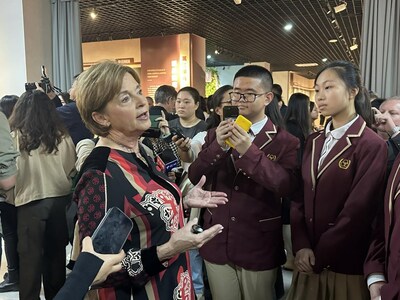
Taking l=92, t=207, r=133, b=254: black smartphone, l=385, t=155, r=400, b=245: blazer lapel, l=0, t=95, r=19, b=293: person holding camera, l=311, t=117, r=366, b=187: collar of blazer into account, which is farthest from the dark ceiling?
l=92, t=207, r=133, b=254: black smartphone

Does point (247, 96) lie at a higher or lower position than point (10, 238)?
higher

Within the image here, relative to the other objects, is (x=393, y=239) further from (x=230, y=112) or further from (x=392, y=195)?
(x=230, y=112)

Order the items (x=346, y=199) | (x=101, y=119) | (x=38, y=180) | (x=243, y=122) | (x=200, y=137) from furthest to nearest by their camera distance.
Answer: (x=200, y=137) → (x=38, y=180) → (x=243, y=122) → (x=346, y=199) → (x=101, y=119)

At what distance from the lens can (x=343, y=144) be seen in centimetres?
152

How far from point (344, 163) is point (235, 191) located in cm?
50

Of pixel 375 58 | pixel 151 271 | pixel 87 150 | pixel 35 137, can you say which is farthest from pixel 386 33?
pixel 151 271

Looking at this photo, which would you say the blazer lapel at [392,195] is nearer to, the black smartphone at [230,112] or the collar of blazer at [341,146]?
the collar of blazer at [341,146]

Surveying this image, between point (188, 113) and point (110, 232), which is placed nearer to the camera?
point (110, 232)

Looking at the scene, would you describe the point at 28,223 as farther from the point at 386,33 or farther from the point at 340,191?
the point at 386,33

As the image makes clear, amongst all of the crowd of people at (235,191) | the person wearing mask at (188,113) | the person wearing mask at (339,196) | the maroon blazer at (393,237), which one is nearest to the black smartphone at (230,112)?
the crowd of people at (235,191)

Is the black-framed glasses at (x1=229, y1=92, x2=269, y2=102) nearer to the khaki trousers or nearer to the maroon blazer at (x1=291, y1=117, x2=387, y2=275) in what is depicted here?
the maroon blazer at (x1=291, y1=117, x2=387, y2=275)

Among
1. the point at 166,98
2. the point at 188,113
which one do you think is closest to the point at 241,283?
the point at 188,113

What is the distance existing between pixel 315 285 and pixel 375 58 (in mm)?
2805

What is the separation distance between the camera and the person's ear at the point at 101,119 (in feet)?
3.98
